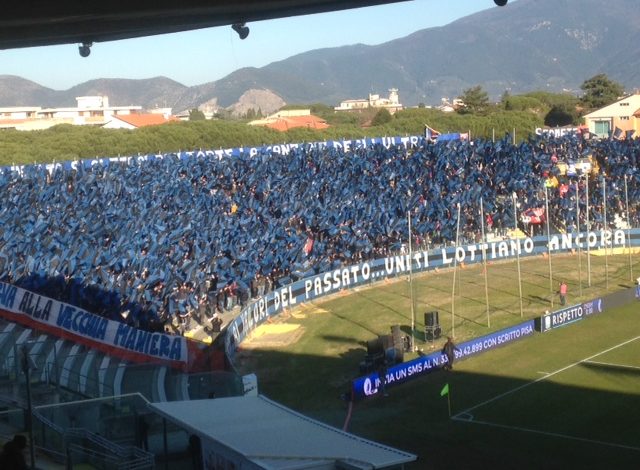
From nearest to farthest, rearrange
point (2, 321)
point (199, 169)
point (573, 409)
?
point (573, 409) → point (2, 321) → point (199, 169)

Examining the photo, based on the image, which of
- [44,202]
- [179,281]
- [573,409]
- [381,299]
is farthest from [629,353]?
[44,202]

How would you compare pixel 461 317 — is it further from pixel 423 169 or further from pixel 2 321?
pixel 423 169

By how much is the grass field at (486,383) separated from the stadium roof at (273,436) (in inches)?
239

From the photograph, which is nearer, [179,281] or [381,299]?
[179,281]

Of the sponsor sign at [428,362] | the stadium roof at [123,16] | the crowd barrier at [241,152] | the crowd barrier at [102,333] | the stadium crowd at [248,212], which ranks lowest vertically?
the sponsor sign at [428,362]

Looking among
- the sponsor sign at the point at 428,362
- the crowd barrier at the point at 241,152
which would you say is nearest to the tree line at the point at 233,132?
the crowd barrier at the point at 241,152

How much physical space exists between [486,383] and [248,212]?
21.7 meters

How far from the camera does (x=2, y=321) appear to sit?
27188mm

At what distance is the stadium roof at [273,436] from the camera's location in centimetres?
1283

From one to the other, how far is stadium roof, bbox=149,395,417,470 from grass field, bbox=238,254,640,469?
606cm

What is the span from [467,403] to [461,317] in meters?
10.7

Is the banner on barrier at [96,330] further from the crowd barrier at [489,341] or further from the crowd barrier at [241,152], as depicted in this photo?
the crowd barrier at [241,152]

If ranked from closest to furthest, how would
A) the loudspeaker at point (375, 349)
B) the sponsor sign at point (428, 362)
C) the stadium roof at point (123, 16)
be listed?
the stadium roof at point (123, 16) → the sponsor sign at point (428, 362) → the loudspeaker at point (375, 349)

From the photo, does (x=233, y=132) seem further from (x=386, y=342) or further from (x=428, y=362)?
(x=428, y=362)
